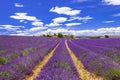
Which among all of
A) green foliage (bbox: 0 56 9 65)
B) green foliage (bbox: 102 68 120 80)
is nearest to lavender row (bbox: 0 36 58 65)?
green foliage (bbox: 0 56 9 65)

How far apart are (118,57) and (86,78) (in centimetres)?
487

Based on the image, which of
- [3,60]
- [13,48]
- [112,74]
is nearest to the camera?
[112,74]

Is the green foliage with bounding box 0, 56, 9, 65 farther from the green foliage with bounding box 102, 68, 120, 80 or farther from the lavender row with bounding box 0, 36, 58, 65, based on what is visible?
the green foliage with bounding box 102, 68, 120, 80

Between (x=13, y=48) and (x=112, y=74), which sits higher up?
(x=13, y=48)

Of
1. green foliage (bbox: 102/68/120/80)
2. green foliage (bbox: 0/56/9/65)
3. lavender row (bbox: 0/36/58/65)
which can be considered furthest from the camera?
lavender row (bbox: 0/36/58/65)

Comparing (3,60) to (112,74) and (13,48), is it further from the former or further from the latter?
(13,48)

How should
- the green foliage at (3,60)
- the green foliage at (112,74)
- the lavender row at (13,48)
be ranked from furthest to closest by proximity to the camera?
the lavender row at (13,48) < the green foliage at (3,60) < the green foliage at (112,74)

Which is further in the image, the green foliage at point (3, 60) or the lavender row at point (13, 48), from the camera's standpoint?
the lavender row at point (13, 48)

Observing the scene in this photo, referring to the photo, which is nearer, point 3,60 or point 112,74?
point 112,74

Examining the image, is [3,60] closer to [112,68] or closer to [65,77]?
[112,68]

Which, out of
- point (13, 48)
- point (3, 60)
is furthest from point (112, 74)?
point (13, 48)

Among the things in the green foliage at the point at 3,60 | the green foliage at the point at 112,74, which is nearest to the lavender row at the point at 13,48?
the green foliage at the point at 3,60

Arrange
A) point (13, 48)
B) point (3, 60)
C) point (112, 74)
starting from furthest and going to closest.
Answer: point (13, 48), point (3, 60), point (112, 74)

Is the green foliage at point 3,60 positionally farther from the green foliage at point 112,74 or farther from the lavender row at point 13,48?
the green foliage at point 112,74
